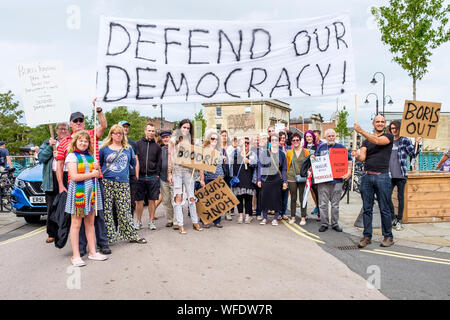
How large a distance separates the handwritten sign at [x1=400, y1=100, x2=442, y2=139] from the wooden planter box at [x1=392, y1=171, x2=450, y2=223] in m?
0.91

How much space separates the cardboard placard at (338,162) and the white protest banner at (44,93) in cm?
492

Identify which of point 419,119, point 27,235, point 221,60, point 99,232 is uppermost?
point 221,60

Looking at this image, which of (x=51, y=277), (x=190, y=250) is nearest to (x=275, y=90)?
(x=190, y=250)

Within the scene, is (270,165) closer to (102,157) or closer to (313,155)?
(313,155)

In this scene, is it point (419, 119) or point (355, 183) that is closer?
point (419, 119)

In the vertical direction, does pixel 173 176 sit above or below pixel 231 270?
above

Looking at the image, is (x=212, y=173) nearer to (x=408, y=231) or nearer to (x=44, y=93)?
(x=44, y=93)

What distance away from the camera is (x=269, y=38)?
5.70m

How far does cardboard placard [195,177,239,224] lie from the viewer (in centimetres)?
717

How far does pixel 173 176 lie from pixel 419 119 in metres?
4.91

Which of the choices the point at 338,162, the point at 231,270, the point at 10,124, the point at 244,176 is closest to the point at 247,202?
the point at 244,176

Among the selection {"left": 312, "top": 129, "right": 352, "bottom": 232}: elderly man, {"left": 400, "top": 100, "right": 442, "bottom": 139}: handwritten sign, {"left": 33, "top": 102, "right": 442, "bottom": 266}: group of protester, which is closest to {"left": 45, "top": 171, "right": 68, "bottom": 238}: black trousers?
{"left": 33, "top": 102, "right": 442, "bottom": 266}: group of protester

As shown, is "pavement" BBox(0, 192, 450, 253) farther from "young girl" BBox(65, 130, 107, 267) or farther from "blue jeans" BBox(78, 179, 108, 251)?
"young girl" BBox(65, 130, 107, 267)

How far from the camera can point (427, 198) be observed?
7.45 m
